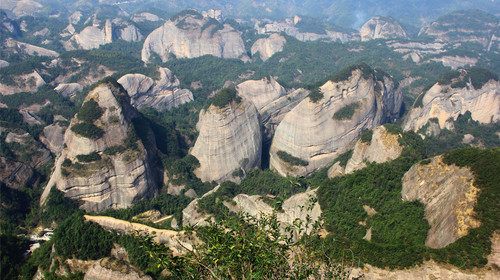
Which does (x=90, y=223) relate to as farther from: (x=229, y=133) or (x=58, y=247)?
(x=229, y=133)

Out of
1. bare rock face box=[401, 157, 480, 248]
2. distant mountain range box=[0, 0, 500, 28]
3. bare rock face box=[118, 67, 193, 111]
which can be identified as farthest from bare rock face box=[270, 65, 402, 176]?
distant mountain range box=[0, 0, 500, 28]

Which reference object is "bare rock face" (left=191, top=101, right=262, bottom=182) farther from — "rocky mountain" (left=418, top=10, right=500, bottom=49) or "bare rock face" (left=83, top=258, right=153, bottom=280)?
"rocky mountain" (left=418, top=10, right=500, bottom=49)

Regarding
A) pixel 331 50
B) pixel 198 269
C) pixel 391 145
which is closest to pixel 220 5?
pixel 331 50

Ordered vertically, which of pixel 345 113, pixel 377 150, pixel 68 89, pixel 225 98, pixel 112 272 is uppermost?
pixel 225 98

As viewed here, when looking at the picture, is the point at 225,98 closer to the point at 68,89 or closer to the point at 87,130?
the point at 87,130

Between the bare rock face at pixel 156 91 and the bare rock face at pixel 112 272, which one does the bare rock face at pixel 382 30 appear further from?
the bare rock face at pixel 112 272

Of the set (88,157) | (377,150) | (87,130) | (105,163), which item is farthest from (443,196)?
(87,130)
